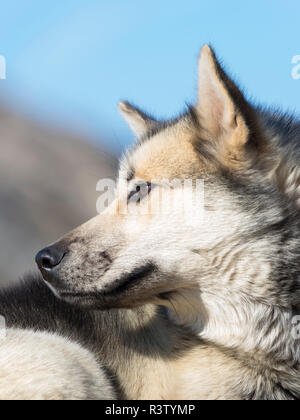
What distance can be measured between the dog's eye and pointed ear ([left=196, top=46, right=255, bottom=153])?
521 mm

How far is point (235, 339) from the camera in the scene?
3.99m

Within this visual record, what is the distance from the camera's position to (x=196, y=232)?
3922mm

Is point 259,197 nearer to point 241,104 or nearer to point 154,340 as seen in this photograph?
point 241,104

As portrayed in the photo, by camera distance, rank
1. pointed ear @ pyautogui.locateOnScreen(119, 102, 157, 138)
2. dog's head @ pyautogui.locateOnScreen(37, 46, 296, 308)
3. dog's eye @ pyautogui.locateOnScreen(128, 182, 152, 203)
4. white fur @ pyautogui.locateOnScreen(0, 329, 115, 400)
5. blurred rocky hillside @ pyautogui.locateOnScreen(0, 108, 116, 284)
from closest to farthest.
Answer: white fur @ pyautogui.locateOnScreen(0, 329, 115, 400)
dog's head @ pyautogui.locateOnScreen(37, 46, 296, 308)
dog's eye @ pyautogui.locateOnScreen(128, 182, 152, 203)
pointed ear @ pyautogui.locateOnScreen(119, 102, 157, 138)
blurred rocky hillside @ pyautogui.locateOnScreen(0, 108, 116, 284)

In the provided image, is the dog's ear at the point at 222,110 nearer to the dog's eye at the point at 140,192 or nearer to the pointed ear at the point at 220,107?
the pointed ear at the point at 220,107

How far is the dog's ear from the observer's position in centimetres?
377

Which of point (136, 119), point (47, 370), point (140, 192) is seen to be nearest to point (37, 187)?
point (136, 119)

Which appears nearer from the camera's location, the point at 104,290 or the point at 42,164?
the point at 104,290

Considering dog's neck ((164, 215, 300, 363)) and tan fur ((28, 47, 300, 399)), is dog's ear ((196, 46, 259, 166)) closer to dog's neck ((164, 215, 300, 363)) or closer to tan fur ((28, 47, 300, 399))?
tan fur ((28, 47, 300, 399))

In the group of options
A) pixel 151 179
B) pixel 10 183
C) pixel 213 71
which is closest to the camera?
pixel 213 71

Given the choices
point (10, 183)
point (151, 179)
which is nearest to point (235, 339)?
point (151, 179)

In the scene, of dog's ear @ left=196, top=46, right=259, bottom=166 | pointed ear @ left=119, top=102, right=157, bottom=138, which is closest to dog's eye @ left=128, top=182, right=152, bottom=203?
dog's ear @ left=196, top=46, right=259, bottom=166

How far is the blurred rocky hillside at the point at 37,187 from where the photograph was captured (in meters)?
13.1
